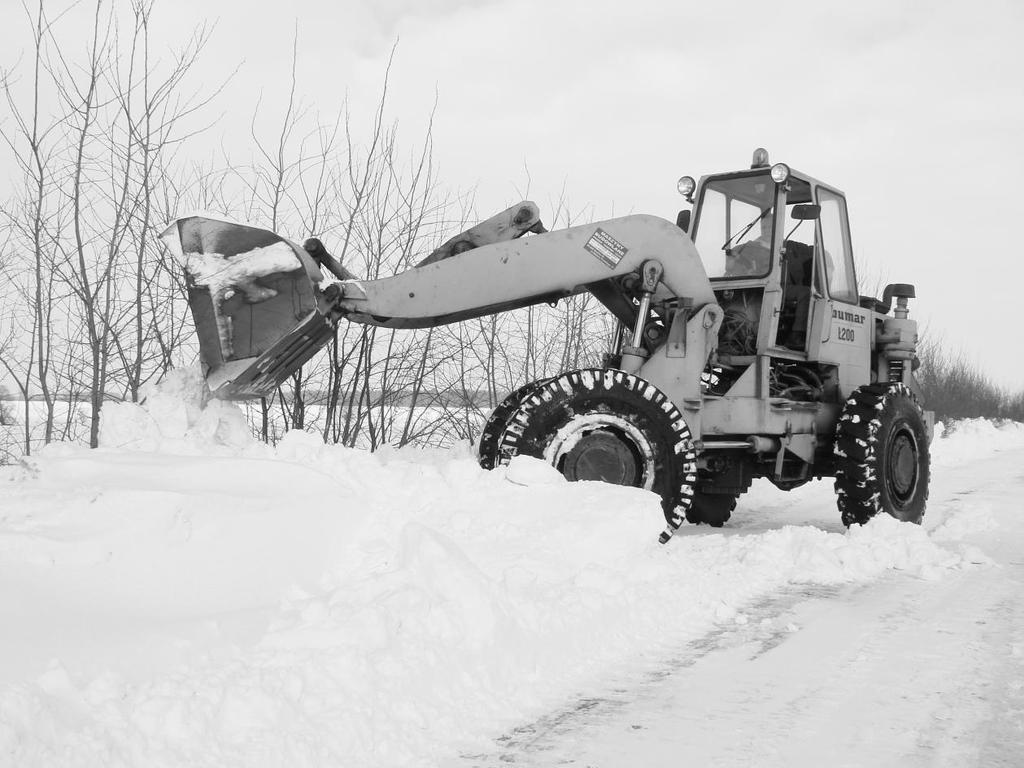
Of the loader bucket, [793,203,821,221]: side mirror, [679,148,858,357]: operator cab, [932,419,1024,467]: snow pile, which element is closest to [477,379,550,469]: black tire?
the loader bucket

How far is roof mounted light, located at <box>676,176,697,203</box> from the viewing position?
27.6 feet

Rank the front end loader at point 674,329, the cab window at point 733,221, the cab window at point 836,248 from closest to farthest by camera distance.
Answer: the front end loader at point 674,329 < the cab window at point 733,221 < the cab window at point 836,248

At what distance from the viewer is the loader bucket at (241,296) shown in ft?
18.8

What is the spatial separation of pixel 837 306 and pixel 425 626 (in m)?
5.61

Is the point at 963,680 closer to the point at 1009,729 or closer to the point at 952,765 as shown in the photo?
the point at 1009,729

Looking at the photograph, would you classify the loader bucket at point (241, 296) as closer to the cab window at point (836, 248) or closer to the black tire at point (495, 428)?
the black tire at point (495, 428)

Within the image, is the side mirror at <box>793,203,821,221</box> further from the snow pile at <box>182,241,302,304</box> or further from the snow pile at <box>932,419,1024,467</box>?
the snow pile at <box>932,419,1024,467</box>

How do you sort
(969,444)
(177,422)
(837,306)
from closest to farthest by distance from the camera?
(177,422), (837,306), (969,444)

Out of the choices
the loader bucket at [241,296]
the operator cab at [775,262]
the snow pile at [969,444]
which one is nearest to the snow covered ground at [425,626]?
the loader bucket at [241,296]

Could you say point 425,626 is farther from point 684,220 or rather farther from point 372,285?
point 684,220

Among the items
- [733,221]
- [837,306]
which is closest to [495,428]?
[733,221]

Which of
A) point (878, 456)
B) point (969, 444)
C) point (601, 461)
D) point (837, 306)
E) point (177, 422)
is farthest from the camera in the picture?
point (969, 444)

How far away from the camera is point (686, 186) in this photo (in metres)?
8.43

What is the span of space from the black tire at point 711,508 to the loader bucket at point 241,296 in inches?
154
